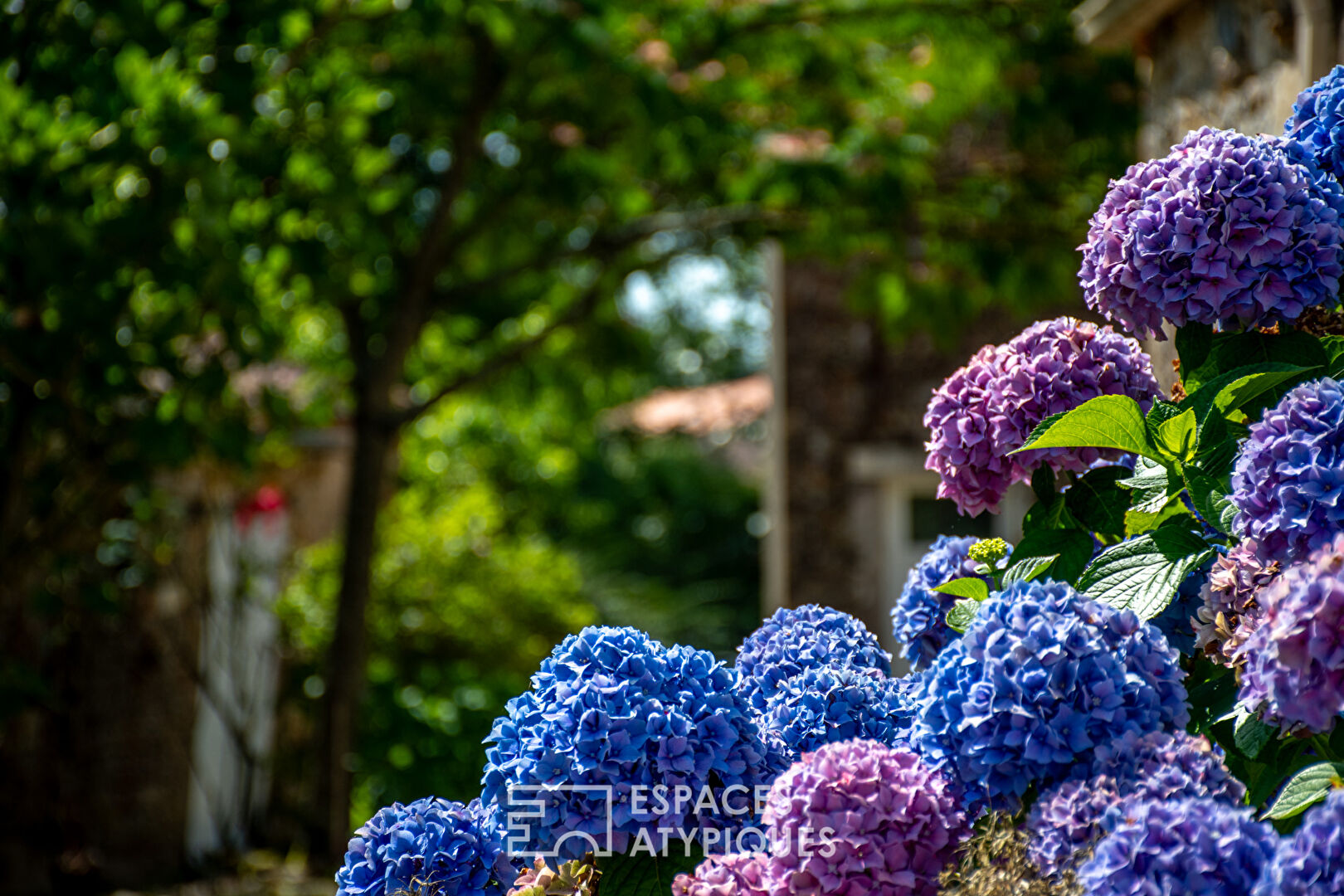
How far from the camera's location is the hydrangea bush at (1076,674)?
2.98 feet

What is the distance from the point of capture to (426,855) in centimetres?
121

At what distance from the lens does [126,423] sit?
413cm

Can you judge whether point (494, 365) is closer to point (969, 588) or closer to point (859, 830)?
point (969, 588)

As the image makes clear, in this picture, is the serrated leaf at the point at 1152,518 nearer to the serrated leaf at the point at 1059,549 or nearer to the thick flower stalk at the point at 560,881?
the serrated leaf at the point at 1059,549

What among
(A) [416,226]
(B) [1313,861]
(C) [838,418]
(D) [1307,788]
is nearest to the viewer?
(B) [1313,861]

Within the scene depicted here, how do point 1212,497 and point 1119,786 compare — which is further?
point 1212,497

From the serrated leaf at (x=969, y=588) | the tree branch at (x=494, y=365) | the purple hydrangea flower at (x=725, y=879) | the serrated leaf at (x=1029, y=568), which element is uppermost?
the tree branch at (x=494, y=365)

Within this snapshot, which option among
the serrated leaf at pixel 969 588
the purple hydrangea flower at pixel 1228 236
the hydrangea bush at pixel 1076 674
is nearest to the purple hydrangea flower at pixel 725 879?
the hydrangea bush at pixel 1076 674

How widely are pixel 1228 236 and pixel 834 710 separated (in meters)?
0.60

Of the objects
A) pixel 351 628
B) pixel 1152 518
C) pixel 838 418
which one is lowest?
pixel 1152 518

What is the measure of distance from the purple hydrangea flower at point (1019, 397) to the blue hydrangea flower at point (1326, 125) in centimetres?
27

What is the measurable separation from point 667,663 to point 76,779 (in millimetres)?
5553

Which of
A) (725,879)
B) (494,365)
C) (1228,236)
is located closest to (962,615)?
(725,879)

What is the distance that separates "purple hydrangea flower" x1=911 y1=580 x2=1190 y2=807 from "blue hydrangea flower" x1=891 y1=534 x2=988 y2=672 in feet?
1.25
